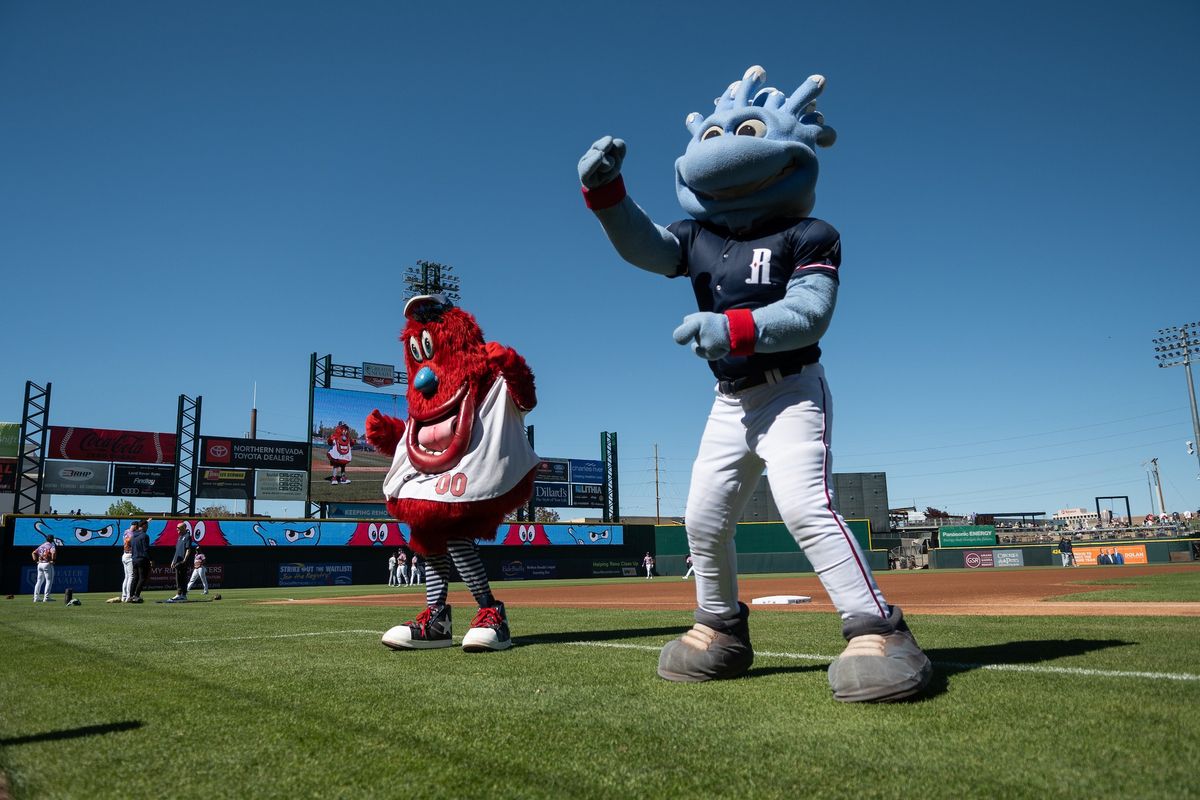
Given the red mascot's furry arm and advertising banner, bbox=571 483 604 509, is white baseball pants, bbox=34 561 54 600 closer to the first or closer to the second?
the red mascot's furry arm

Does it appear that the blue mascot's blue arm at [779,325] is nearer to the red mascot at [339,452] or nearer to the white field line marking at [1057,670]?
the white field line marking at [1057,670]

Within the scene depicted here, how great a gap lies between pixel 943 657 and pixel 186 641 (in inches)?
170

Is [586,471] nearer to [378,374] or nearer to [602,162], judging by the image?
[378,374]

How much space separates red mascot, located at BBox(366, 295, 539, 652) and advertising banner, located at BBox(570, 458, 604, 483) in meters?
36.6

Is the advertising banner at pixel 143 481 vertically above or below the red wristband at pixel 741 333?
above

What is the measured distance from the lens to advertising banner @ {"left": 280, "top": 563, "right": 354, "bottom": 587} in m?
27.3

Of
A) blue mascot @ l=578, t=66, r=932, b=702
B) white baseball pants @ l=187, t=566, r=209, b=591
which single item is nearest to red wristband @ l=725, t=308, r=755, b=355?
blue mascot @ l=578, t=66, r=932, b=702

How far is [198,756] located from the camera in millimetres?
1771

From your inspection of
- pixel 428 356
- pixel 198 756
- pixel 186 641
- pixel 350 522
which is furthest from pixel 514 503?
pixel 350 522

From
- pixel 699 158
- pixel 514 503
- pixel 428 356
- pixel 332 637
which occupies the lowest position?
pixel 332 637

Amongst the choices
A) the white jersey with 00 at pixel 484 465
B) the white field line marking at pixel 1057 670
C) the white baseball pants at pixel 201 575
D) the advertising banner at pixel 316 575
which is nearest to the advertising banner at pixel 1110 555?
the advertising banner at pixel 316 575

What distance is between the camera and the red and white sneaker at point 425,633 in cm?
416

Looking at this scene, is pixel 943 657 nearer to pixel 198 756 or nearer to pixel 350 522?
pixel 198 756

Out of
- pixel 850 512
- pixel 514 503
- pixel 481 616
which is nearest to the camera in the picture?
pixel 481 616
